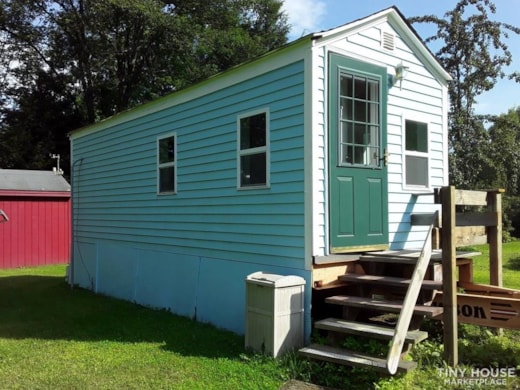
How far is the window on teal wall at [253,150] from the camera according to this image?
599 centimetres

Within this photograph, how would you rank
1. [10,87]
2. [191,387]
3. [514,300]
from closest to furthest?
[191,387]
[514,300]
[10,87]

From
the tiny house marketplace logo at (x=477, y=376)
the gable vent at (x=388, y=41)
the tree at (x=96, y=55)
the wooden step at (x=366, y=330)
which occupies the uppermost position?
the tree at (x=96, y=55)

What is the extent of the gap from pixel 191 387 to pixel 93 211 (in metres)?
7.04

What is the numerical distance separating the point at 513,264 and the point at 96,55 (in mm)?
18409

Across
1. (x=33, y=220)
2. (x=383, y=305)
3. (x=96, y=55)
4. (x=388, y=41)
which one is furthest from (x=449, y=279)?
(x=96, y=55)

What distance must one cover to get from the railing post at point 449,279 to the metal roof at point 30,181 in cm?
1327

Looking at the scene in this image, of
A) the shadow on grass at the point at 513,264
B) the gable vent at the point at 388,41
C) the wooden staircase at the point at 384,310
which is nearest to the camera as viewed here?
the wooden staircase at the point at 384,310

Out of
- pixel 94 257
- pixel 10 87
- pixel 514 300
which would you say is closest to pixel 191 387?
pixel 514 300

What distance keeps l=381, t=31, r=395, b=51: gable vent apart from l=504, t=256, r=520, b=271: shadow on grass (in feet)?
23.4

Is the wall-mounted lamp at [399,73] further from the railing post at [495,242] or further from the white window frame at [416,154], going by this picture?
the railing post at [495,242]

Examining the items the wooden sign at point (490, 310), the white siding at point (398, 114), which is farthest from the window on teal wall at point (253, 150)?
the wooden sign at point (490, 310)

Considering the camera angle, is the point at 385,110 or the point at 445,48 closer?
the point at 385,110

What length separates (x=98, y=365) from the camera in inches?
197

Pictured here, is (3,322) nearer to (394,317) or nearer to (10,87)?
(394,317)
